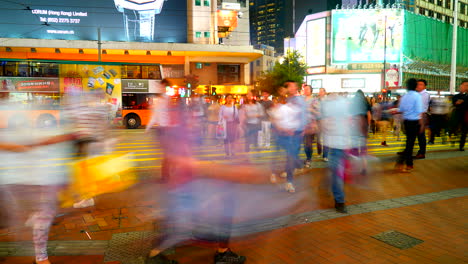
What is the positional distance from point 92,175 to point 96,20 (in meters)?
36.8

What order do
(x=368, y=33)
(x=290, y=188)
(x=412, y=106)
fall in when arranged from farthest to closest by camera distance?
(x=368, y=33)
(x=412, y=106)
(x=290, y=188)

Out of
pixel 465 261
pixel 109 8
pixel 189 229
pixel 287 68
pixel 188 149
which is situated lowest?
pixel 465 261

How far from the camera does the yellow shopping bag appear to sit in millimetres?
3855

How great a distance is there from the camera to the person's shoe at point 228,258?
3604mm

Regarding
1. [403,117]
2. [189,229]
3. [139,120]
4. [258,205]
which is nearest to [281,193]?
[258,205]

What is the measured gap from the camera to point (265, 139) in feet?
39.5

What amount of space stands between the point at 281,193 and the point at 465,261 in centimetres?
305

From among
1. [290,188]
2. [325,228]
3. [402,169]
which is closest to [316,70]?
[402,169]

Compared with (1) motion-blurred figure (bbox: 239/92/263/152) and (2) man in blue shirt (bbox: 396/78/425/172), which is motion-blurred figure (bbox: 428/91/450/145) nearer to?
(2) man in blue shirt (bbox: 396/78/425/172)

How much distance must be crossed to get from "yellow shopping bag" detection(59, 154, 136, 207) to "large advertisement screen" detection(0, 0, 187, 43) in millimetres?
35639

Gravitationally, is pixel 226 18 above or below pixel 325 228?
above

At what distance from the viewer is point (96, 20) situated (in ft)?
119

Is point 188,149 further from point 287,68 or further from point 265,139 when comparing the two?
point 287,68

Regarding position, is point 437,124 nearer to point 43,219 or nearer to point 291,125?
point 291,125
